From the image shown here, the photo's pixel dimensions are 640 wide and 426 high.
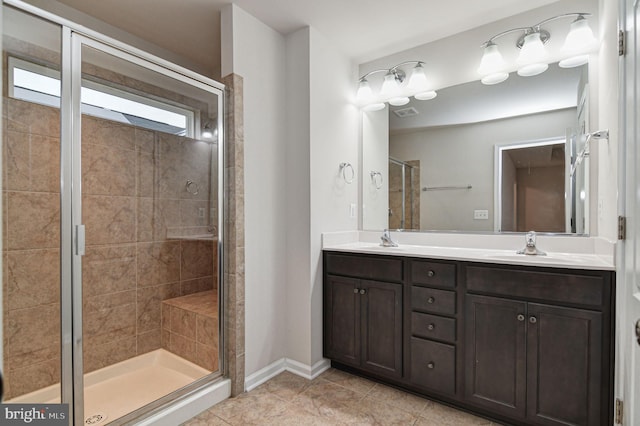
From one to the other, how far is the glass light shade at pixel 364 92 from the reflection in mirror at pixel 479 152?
0.46 ft

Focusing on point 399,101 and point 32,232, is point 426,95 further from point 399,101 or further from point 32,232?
point 32,232

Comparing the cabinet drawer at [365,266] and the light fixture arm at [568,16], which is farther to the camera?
the cabinet drawer at [365,266]

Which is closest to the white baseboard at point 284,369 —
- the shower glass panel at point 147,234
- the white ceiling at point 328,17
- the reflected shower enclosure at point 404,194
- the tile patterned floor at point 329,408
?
the tile patterned floor at point 329,408

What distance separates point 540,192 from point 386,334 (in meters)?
1.37

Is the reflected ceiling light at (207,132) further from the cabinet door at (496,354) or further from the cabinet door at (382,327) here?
the cabinet door at (496,354)

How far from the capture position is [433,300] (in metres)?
2.05

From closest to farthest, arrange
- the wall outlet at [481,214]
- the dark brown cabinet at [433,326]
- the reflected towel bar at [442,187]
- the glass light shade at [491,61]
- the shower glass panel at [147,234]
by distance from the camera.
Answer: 1. the shower glass panel at [147,234]
2. the dark brown cabinet at [433,326]
3. the glass light shade at [491,61]
4. the wall outlet at [481,214]
5. the reflected towel bar at [442,187]

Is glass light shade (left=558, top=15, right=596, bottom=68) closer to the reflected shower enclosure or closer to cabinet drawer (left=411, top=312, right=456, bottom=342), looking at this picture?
the reflected shower enclosure

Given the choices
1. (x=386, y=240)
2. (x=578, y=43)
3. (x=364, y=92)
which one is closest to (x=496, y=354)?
(x=386, y=240)

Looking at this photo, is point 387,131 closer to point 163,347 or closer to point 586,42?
point 586,42

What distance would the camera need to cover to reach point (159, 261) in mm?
2482

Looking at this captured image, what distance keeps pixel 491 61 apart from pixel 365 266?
1.64 metres

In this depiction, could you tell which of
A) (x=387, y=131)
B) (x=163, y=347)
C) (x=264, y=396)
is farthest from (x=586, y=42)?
(x=163, y=347)

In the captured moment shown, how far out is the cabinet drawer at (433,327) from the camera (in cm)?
199
